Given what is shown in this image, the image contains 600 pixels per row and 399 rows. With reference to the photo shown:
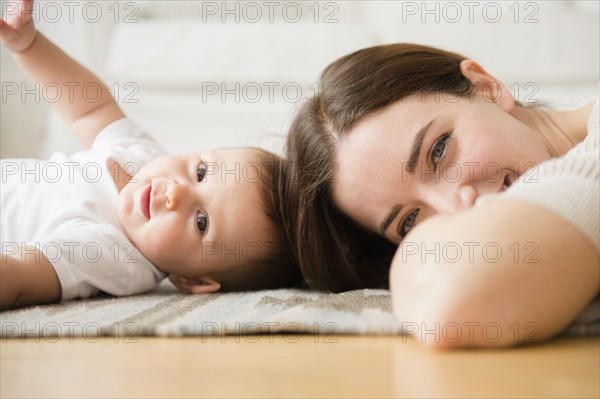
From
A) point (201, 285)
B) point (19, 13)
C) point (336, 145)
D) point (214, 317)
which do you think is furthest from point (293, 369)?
point (19, 13)

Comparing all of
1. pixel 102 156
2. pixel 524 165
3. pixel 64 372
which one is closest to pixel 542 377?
pixel 64 372

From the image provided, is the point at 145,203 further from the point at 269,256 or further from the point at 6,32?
the point at 6,32

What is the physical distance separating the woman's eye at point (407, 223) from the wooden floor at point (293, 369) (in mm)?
335

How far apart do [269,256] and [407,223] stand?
27 cm

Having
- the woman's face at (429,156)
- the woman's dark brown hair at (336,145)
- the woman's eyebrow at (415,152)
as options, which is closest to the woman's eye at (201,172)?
the woman's dark brown hair at (336,145)

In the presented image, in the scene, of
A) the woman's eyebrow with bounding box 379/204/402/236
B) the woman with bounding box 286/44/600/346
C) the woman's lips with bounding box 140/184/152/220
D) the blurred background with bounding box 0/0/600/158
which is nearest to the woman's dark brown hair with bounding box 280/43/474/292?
the woman with bounding box 286/44/600/346

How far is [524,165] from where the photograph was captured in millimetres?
1001

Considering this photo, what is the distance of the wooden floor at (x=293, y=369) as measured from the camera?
542 millimetres

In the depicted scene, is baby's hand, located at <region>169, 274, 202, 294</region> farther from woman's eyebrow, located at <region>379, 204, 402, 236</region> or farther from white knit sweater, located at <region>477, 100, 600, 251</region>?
white knit sweater, located at <region>477, 100, 600, 251</region>

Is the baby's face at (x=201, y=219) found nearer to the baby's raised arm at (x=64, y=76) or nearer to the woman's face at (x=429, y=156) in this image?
the woman's face at (x=429, y=156)

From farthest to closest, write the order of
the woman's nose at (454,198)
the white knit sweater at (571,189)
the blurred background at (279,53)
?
1. the blurred background at (279,53)
2. the woman's nose at (454,198)
3. the white knit sweater at (571,189)

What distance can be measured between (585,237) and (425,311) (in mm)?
155

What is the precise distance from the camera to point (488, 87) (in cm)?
114

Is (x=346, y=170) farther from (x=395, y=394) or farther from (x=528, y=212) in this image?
(x=395, y=394)
